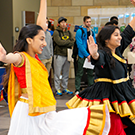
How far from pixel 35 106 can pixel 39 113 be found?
0.07 metres

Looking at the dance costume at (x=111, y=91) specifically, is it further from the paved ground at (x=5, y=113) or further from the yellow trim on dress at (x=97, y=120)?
the paved ground at (x=5, y=113)

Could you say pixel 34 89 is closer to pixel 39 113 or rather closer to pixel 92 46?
pixel 39 113

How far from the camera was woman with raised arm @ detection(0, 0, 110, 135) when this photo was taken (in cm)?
194

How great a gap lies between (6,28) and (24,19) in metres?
0.68

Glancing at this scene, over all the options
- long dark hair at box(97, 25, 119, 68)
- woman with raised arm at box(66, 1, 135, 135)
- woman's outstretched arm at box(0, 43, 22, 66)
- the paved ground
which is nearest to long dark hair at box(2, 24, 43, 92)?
woman's outstretched arm at box(0, 43, 22, 66)

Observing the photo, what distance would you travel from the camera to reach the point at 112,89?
262 cm

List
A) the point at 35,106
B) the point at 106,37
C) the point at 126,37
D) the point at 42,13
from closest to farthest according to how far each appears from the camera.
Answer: the point at 35,106, the point at 42,13, the point at 106,37, the point at 126,37

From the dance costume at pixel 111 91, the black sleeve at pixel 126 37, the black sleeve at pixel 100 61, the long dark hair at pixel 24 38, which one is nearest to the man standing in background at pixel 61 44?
the black sleeve at pixel 126 37

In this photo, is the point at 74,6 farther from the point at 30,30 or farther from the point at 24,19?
the point at 30,30

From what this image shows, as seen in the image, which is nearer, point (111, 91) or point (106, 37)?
point (111, 91)

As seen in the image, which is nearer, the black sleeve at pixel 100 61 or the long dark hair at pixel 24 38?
the long dark hair at pixel 24 38

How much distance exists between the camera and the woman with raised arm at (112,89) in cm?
253

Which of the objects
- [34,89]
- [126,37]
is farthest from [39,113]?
[126,37]

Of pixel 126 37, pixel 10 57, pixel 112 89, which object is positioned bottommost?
pixel 112 89
